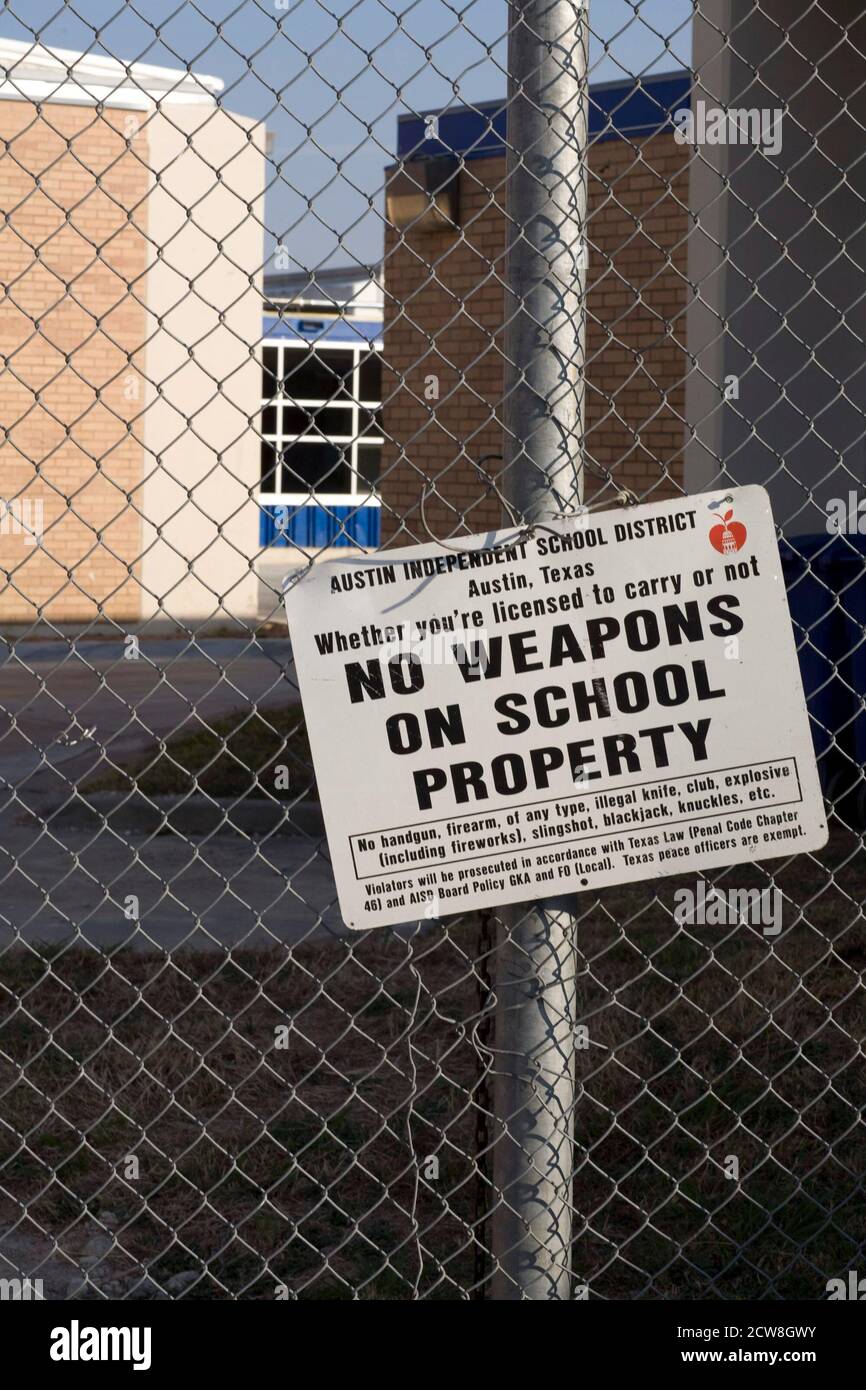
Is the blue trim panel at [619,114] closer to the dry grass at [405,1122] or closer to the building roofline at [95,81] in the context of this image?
the building roofline at [95,81]

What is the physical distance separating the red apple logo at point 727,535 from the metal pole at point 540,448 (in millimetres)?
215

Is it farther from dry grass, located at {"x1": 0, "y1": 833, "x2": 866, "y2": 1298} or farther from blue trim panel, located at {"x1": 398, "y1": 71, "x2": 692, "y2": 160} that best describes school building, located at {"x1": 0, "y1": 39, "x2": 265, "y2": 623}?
dry grass, located at {"x1": 0, "y1": 833, "x2": 866, "y2": 1298}

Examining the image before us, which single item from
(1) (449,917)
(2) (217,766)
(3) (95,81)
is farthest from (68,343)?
(1) (449,917)

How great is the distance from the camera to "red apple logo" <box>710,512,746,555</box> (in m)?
2.42

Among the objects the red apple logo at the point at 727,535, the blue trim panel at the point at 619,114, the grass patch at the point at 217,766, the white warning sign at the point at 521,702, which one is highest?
the blue trim panel at the point at 619,114

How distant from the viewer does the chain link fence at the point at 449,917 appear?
273 centimetres

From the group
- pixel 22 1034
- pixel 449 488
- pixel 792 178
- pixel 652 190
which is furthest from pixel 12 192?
pixel 22 1034

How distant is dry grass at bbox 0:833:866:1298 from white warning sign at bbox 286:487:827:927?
34 cm

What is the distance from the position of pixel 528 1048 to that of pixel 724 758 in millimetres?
538

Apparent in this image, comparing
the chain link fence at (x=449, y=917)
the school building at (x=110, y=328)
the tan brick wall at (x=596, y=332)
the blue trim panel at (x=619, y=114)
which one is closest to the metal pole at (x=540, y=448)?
the chain link fence at (x=449, y=917)

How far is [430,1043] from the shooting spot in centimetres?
488

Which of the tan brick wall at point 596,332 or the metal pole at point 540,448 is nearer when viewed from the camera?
the metal pole at point 540,448

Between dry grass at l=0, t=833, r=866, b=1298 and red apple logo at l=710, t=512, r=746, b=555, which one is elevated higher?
red apple logo at l=710, t=512, r=746, b=555

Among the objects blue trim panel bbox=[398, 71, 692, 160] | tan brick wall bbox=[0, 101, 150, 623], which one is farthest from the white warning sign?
tan brick wall bbox=[0, 101, 150, 623]
